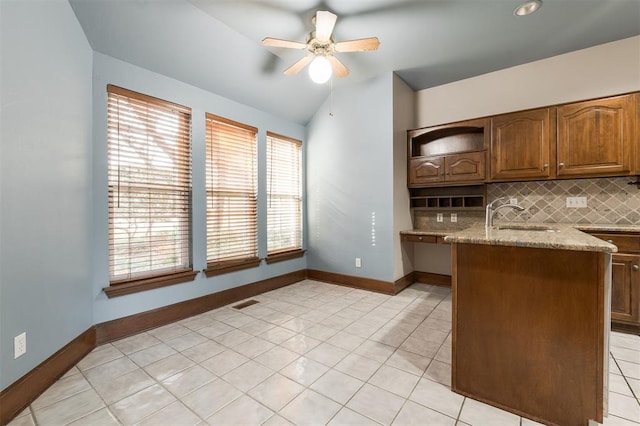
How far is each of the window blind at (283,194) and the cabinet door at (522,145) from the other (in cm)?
280

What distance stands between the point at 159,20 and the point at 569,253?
11.5 feet

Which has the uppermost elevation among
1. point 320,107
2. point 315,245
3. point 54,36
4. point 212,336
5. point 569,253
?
point 320,107

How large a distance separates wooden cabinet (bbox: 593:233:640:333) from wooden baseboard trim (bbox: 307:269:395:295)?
214 centimetres

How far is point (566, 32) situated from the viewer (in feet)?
9.38

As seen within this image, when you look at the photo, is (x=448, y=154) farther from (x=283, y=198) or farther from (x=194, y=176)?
(x=194, y=176)

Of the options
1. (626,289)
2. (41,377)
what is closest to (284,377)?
(41,377)

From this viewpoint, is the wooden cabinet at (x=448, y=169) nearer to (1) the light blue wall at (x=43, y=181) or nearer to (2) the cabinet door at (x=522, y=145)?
(2) the cabinet door at (x=522, y=145)

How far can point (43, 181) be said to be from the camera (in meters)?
1.82

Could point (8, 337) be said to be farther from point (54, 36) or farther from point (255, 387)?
point (54, 36)

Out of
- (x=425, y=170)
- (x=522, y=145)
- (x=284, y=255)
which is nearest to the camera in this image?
(x=522, y=145)

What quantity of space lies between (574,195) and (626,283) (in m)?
1.11

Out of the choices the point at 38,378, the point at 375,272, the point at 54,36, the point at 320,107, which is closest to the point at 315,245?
the point at 375,272

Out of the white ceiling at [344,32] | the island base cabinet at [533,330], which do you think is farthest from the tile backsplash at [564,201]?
the island base cabinet at [533,330]

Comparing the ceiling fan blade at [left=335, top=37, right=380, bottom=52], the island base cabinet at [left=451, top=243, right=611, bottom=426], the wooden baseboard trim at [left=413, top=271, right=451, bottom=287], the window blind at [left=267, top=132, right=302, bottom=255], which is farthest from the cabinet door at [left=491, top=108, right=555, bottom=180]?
the window blind at [left=267, top=132, right=302, bottom=255]
